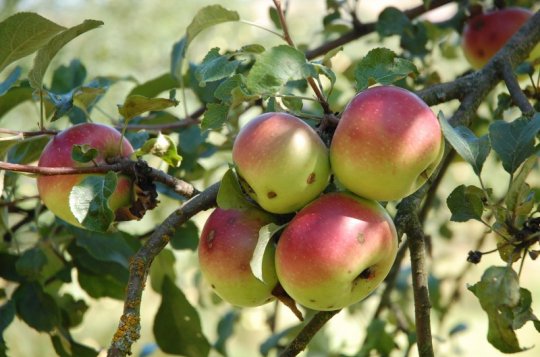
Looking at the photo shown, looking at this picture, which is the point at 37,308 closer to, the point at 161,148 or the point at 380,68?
the point at 161,148

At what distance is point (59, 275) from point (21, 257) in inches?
3.9

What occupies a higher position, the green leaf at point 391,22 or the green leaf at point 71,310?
the green leaf at point 391,22

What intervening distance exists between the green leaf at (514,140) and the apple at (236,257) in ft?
0.85

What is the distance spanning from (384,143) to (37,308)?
25.8 inches

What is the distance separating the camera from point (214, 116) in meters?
0.81

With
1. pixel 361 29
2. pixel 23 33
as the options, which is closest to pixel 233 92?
pixel 23 33

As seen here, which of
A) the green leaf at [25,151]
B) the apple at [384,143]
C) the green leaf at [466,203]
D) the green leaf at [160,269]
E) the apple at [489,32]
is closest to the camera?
the apple at [384,143]

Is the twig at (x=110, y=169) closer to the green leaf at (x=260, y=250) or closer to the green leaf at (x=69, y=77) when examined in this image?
the green leaf at (x=260, y=250)

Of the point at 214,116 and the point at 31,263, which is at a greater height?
the point at 214,116

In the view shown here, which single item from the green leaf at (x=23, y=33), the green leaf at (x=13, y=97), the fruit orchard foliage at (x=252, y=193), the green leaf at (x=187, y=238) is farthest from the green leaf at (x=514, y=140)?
the green leaf at (x=13, y=97)

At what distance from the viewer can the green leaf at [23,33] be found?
2.67 ft

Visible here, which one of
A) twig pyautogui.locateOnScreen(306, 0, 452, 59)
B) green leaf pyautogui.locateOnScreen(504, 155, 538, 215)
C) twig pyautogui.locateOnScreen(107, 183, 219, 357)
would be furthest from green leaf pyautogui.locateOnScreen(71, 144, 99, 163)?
twig pyautogui.locateOnScreen(306, 0, 452, 59)

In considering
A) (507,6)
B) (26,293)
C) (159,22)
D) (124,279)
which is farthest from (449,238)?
(159,22)

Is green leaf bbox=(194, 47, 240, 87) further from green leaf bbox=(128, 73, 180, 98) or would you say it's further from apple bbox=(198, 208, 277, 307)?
green leaf bbox=(128, 73, 180, 98)
